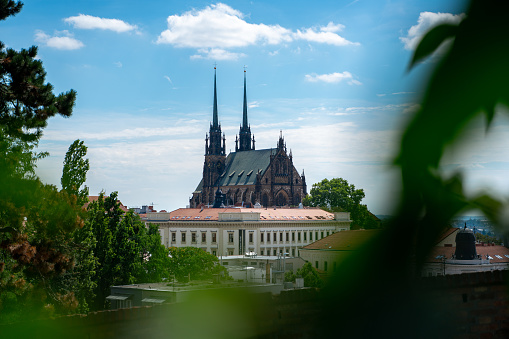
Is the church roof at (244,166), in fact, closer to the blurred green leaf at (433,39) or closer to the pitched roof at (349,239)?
the pitched roof at (349,239)

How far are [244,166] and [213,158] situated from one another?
690 centimetres

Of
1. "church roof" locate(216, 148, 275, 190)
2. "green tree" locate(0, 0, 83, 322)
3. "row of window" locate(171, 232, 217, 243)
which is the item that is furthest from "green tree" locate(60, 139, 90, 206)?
"church roof" locate(216, 148, 275, 190)

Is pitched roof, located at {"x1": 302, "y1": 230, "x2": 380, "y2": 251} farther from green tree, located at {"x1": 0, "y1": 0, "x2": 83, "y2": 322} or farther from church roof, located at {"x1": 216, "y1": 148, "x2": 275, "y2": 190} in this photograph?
church roof, located at {"x1": 216, "y1": 148, "x2": 275, "y2": 190}

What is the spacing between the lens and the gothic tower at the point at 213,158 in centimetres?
11131

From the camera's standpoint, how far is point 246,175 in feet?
350

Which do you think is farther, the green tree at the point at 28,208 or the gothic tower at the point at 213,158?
the gothic tower at the point at 213,158

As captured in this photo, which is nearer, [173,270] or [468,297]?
[468,297]

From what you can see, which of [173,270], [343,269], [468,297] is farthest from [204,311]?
[173,270]

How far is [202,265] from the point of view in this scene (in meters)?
36.0

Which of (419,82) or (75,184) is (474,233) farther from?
(75,184)

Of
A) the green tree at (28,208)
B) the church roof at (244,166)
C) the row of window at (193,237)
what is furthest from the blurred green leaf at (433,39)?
the church roof at (244,166)

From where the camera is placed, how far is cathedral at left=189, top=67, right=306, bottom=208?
103 meters

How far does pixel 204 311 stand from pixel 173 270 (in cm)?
3840

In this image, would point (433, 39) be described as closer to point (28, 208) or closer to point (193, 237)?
point (28, 208)
